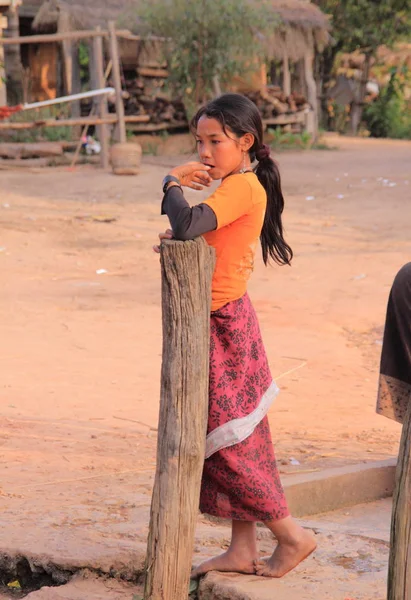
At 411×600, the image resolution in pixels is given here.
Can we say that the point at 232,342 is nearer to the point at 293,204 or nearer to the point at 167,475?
the point at 167,475

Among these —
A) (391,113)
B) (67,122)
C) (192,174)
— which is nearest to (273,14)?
(67,122)

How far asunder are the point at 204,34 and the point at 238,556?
48.7ft

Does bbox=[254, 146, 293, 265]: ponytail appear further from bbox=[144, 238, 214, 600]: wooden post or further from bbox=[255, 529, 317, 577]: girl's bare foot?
bbox=[255, 529, 317, 577]: girl's bare foot

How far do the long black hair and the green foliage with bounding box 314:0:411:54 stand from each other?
67.1 feet

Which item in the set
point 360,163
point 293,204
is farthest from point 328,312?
point 360,163

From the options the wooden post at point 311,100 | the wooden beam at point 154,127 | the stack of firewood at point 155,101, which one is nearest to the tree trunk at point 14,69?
the stack of firewood at point 155,101

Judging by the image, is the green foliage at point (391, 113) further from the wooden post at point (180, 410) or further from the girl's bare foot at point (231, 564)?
the wooden post at point (180, 410)

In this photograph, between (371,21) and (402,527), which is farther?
(371,21)

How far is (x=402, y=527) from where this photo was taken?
7.59ft

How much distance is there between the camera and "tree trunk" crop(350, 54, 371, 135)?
2383cm

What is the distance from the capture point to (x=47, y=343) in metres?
6.15

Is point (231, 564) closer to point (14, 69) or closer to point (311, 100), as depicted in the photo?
point (14, 69)

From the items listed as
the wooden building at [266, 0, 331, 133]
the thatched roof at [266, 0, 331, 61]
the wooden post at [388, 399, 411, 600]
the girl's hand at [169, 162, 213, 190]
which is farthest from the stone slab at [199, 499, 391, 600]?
the thatched roof at [266, 0, 331, 61]

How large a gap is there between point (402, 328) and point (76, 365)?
10.8 ft
